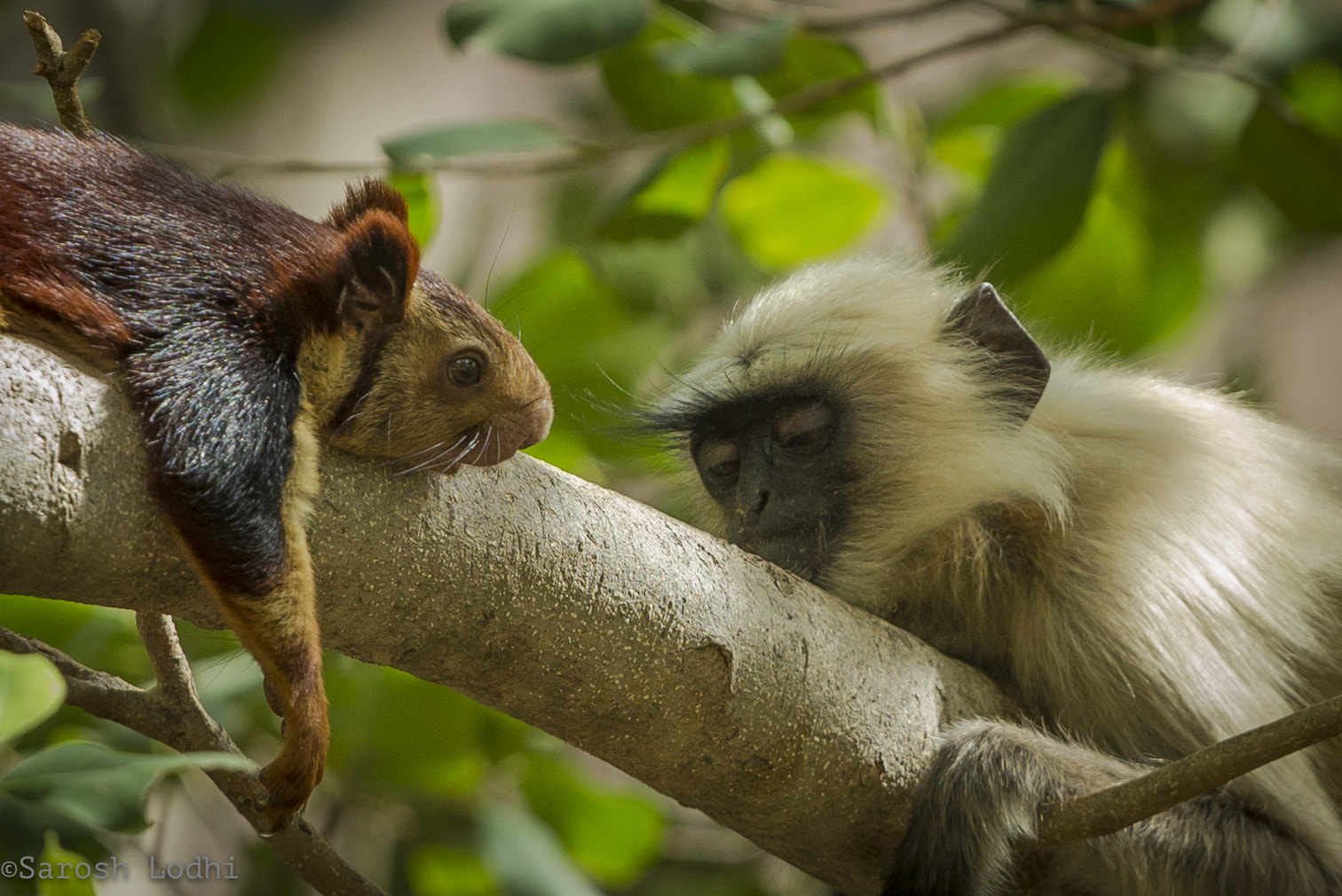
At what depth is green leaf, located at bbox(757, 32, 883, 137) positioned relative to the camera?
3.05 metres

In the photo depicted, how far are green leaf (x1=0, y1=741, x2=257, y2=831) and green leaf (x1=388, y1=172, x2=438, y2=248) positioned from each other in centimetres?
124

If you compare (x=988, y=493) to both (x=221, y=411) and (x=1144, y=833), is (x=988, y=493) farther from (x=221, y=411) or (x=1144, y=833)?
(x=221, y=411)

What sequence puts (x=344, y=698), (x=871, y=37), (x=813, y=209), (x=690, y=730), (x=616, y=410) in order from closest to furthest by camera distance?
(x=690, y=730) → (x=344, y=698) → (x=616, y=410) → (x=813, y=209) → (x=871, y=37)

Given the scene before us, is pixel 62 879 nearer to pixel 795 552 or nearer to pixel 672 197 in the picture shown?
pixel 795 552

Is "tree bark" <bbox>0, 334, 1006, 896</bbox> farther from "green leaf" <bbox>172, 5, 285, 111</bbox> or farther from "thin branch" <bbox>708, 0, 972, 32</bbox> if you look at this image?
"green leaf" <bbox>172, 5, 285, 111</bbox>

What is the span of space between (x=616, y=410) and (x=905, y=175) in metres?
1.52

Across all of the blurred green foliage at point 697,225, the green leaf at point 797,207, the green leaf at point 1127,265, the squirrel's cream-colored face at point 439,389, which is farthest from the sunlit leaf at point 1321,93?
the squirrel's cream-colored face at point 439,389

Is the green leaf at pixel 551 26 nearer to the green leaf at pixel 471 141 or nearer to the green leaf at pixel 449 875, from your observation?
the green leaf at pixel 471 141

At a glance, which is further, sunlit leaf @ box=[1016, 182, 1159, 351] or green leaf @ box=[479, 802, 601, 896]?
sunlit leaf @ box=[1016, 182, 1159, 351]

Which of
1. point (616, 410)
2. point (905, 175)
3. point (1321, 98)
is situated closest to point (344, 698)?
point (616, 410)

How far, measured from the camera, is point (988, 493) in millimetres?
2074

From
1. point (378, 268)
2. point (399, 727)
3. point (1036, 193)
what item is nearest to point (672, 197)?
point (1036, 193)

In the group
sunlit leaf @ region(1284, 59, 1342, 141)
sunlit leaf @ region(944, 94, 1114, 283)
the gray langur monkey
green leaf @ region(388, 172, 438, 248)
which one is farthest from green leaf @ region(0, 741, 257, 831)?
sunlit leaf @ region(1284, 59, 1342, 141)

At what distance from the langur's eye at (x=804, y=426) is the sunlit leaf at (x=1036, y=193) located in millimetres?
532
